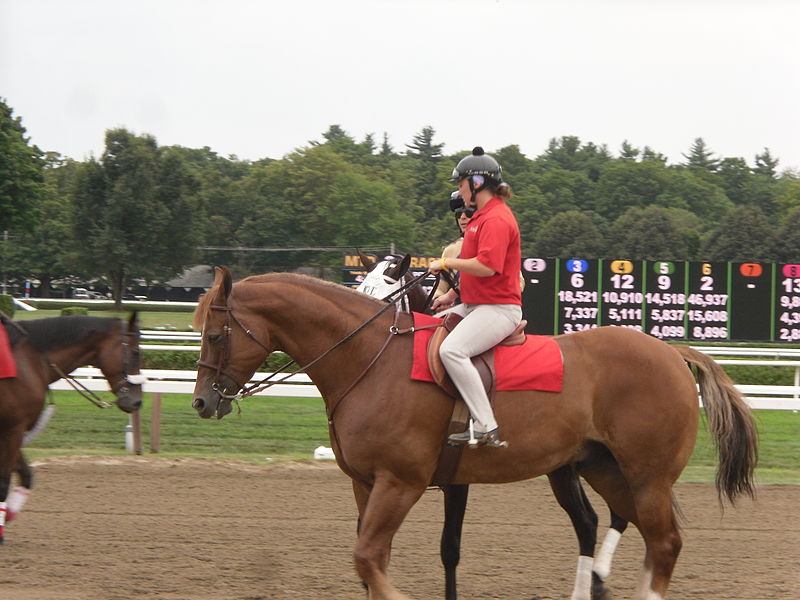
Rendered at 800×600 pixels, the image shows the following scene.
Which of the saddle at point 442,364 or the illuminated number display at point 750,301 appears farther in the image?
the illuminated number display at point 750,301

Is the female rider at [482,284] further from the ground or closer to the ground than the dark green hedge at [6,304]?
further from the ground

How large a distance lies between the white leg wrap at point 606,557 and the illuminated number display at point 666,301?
9.09 metres

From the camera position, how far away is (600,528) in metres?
7.25

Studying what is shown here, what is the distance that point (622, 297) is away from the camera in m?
14.2

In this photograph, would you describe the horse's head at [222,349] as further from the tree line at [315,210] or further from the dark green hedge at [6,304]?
the tree line at [315,210]

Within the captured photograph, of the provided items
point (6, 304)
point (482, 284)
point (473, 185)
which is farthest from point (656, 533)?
point (6, 304)

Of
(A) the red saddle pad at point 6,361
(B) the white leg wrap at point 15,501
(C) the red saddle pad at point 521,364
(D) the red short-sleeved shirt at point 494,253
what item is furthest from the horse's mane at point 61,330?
(D) the red short-sleeved shirt at point 494,253

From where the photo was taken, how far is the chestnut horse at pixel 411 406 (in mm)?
4586

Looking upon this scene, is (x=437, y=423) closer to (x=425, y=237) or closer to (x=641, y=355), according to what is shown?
Result: (x=641, y=355)

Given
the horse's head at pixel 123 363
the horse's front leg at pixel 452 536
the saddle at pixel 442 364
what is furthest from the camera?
the horse's head at pixel 123 363

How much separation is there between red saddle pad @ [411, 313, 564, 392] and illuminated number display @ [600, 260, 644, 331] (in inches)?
373

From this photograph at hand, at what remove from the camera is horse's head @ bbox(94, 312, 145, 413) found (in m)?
7.33

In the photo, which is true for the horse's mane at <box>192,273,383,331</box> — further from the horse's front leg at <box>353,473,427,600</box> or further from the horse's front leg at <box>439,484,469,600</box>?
the horse's front leg at <box>439,484,469,600</box>

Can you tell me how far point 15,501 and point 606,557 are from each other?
12.9ft
